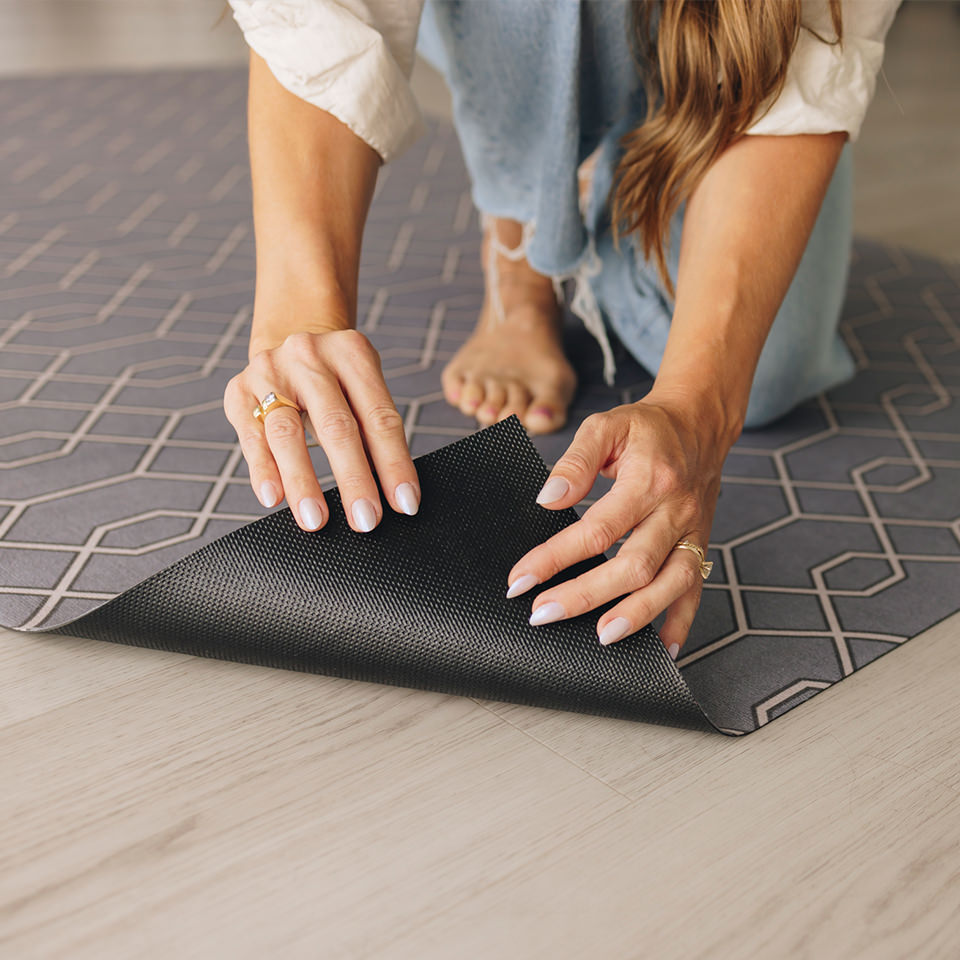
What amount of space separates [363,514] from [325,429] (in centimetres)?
7

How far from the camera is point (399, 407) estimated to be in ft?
4.23

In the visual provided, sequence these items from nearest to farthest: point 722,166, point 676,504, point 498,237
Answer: point 676,504 < point 722,166 < point 498,237

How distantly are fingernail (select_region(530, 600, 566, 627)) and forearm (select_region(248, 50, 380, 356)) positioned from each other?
316 mm

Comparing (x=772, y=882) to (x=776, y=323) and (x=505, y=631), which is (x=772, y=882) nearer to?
(x=505, y=631)

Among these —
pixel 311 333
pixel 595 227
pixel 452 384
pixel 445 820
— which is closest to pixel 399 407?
pixel 452 384

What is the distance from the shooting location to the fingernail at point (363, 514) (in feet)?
2.43

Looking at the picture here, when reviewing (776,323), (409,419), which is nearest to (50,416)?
(409,419)

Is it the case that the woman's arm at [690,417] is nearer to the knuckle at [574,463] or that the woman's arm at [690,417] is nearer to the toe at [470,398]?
the knuckle at [574,463]

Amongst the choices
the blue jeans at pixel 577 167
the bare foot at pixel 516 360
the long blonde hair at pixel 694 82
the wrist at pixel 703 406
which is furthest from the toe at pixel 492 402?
the wrist at pixel 703 406

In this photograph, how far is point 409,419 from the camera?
1263 mm

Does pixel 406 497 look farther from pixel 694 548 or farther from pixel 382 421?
pixel 694 548

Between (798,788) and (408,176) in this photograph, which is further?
(408,176)

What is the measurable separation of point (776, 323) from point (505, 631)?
0.70 metres

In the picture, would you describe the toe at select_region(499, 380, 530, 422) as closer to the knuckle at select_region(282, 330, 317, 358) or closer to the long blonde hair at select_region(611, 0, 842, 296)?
Answer: the long blonde hair at select_region(611, 0, 842, 296)
